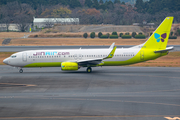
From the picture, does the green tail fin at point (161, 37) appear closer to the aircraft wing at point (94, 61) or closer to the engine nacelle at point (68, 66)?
the aircraft wing at point (94, 61)

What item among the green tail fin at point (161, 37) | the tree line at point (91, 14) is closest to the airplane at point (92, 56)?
the green tail fin at point (161, 37)

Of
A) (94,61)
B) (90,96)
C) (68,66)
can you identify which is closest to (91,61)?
(94,61)

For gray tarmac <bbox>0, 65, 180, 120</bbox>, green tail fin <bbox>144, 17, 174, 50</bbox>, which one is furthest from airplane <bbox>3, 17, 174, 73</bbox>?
gray tarmac <bbox>0, 65, 180, 120</bbox>

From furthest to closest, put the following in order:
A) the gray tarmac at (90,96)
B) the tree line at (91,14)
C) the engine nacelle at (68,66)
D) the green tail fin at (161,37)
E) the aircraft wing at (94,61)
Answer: the tree line at (91,14) → the green tail fin at (161,37) → the engine nacelle at (68,66) → the aircraft wing at (94,61) → the gray tarmac at (90,96)

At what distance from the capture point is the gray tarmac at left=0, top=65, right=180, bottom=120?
18.7m

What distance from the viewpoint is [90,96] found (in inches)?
933

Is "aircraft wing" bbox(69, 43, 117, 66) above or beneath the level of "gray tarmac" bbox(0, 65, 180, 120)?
above

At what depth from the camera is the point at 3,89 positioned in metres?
27.1

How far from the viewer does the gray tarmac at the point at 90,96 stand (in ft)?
61.2

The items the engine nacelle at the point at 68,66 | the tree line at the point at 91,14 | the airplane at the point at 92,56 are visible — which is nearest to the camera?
the engine nacelle at the point at 68,66

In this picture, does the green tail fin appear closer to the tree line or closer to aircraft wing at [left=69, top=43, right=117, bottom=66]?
aircraft wing at [left=69, top=43, right=117, bottom=66]

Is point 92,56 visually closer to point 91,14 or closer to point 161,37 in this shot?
point 161,37

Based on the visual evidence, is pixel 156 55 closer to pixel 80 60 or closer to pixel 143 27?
pixel 80 60

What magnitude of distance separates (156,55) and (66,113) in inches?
876
